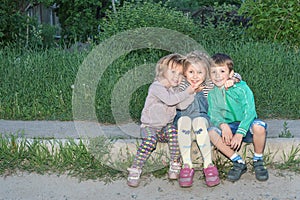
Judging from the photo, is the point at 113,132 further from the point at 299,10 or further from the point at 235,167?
the point at 299,10

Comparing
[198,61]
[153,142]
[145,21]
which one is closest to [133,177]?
A: [153,142]

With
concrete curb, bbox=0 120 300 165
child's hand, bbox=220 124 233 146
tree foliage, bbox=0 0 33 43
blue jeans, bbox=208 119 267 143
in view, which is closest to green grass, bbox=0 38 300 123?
concrete curb, bbox=0 120 300 165

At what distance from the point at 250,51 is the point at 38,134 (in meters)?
3.25

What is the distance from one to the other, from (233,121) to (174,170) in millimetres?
703

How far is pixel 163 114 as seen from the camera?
3699 mm

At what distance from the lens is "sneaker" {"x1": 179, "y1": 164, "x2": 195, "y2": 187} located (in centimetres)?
344

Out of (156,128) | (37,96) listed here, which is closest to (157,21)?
(37,96)

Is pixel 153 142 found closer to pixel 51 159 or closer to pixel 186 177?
pixel 186 177

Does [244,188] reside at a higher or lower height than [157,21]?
lower

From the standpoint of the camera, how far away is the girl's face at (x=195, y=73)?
3.80 m

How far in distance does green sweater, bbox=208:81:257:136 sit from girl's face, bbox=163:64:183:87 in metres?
0.35

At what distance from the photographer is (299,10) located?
23.5 ft

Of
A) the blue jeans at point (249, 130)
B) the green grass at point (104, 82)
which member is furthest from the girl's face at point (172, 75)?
the green grass at point (104, 82)

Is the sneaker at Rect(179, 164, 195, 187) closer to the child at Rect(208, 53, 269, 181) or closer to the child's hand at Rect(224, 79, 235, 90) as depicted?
the child at Rect(208, 53, 269, 181)
